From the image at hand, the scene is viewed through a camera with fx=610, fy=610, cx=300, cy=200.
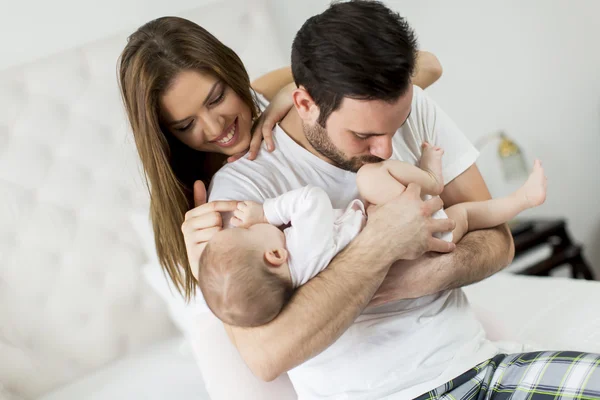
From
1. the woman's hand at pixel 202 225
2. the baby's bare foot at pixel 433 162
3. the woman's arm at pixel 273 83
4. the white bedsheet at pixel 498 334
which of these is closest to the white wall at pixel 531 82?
the woman's arm at pixel 273 83

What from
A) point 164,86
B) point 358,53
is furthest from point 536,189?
point 164,86

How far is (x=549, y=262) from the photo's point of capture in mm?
2801

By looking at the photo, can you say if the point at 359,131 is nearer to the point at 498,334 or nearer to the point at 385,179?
the point at 385,179

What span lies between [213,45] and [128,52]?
0.20 metres

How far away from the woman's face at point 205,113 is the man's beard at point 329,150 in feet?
0.60

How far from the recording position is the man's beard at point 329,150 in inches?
53.4

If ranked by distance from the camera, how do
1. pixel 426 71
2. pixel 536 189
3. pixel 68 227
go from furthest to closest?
pixel 68 227, pixel 426 71, pixel 536 189

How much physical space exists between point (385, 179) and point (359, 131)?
131mm

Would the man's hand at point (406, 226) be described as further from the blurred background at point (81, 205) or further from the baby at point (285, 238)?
the blurred background at point (81, 205)

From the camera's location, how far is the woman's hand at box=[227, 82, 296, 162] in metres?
1.48

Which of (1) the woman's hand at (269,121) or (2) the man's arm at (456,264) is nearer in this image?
(2) the man's arm at (456,264)

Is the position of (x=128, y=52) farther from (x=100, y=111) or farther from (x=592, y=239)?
(x=592, y=239)

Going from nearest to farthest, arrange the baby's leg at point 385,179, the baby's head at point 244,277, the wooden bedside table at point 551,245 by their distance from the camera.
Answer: the baby's head at point 244,277 → the baby's leg at point 385,179 → the wooden bedside table at point 551,245

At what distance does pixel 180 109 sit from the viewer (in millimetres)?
1413
